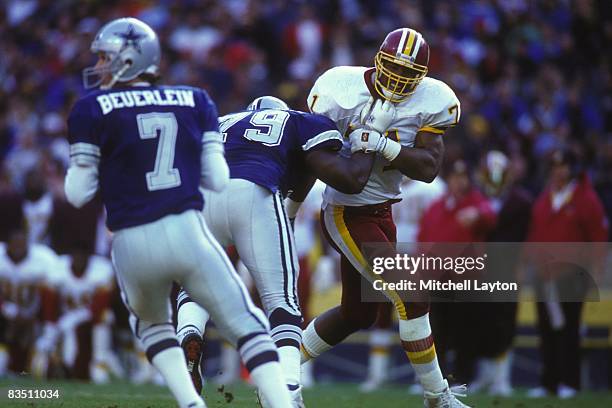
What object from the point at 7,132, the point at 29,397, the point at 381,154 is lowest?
the point at 29,397

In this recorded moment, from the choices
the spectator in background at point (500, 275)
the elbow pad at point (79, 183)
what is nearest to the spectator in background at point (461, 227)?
the spectator in background at point (500, 275)

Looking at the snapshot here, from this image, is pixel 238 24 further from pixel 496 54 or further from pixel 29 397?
pixel 29 397

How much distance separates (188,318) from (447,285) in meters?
3.15

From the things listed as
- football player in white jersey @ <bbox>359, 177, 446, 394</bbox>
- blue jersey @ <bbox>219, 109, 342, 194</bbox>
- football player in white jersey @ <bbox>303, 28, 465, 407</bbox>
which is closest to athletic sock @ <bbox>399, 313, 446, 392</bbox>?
football player in white jersey @ <bbox>303, 28, 465, 407</bbox>

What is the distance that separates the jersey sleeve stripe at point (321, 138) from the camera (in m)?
5.62

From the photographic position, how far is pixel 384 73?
6.00 meters

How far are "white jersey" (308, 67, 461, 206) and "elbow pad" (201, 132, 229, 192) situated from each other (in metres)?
1.30

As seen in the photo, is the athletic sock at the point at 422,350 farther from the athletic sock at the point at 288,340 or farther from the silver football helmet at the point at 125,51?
the silver football helmet at the point at 125,51

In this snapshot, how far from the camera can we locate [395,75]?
19.6 ft

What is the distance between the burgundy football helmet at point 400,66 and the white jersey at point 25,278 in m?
5.67

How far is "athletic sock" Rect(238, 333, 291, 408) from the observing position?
15.3 ft

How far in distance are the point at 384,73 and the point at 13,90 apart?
9.84m

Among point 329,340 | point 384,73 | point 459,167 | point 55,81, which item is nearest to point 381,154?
point 384,73

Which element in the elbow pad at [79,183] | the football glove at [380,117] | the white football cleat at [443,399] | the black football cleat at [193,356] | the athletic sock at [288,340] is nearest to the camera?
the elbow pad at [79,183]
